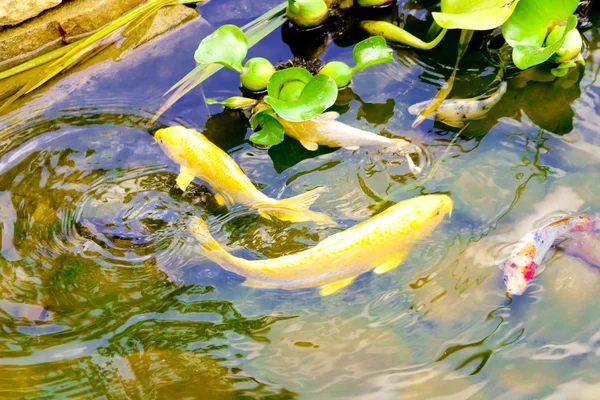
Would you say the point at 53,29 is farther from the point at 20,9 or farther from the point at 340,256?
the point at 340,256

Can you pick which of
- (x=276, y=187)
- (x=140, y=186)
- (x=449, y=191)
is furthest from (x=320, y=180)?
(x=140, y=186)

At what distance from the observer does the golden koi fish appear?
3338 mm

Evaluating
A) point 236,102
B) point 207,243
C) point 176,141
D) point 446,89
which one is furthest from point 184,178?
point 446,89

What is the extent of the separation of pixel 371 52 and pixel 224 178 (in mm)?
1272

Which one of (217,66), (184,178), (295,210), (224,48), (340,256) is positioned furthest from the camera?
(217,66)

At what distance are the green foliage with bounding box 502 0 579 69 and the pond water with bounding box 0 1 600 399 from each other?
0.30 meters

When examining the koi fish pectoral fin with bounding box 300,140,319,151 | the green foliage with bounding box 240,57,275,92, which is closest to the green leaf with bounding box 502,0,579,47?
the koi fish pectoral fin with bounding box 300,140,319,151

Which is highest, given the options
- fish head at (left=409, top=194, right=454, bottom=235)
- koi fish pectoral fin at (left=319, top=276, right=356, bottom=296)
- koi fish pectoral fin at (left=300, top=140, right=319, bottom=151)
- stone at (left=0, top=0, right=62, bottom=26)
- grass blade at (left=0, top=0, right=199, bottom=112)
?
stone at (left=0, top=0, right=62, bottom=26)

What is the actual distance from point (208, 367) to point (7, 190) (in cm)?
164

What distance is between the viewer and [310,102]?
3322 mm

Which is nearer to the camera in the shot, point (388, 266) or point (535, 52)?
point (388, 266)

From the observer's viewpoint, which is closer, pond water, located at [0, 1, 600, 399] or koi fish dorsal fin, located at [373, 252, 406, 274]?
pond water, located at [0, 1, 600, 399]

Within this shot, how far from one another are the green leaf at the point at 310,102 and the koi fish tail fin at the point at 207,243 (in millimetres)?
802

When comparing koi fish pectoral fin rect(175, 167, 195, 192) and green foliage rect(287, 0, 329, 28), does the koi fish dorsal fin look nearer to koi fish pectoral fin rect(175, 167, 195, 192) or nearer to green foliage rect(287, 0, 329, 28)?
koi fish pectoral fin rect(175, 167, 195, 192)
